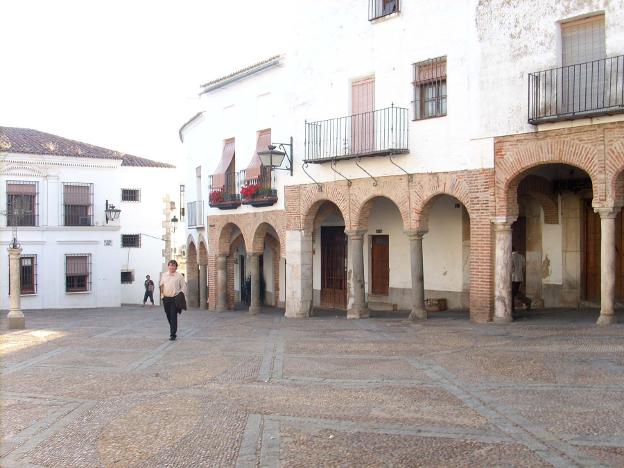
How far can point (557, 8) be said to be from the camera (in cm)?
1357

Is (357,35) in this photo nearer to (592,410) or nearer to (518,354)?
(518,354)

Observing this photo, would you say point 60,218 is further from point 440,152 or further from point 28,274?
point 440,152

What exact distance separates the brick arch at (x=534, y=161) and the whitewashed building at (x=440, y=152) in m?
0.03

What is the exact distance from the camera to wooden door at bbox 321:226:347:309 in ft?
74.2

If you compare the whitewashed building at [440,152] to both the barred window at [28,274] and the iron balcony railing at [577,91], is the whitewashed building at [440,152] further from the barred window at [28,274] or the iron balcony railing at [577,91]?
the barred window at [28,274]

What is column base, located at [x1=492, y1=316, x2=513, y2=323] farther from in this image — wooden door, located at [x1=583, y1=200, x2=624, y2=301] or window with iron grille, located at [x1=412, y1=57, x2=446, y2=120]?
window with iron grille, located at [x1=412, y1=57, x2=446, y2=120]

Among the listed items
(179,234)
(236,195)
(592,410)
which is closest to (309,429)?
(592,410)

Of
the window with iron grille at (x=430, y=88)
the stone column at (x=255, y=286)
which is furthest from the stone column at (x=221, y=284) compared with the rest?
the window with iron grille at (x=430, y=88)

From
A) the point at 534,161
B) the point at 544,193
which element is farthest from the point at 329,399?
the point at 544,193

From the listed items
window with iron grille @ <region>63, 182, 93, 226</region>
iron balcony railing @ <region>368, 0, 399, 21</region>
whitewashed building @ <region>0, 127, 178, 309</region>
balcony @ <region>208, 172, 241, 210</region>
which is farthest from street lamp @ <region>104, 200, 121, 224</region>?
iron balcony railing @ <region>368, 0, 399, 21</region>

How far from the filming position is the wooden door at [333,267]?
22625 millimetres

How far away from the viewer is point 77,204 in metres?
33.4

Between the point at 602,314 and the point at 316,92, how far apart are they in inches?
378

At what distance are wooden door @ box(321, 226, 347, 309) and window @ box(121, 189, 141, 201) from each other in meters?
20.7
